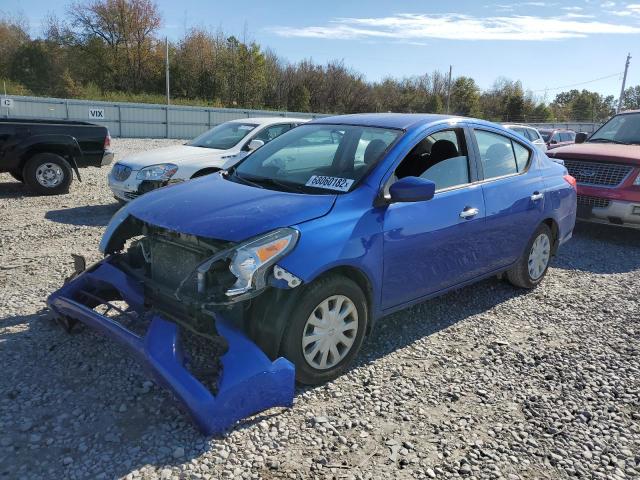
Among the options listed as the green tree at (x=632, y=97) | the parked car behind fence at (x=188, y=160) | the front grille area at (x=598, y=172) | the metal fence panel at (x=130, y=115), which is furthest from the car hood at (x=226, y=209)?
the green tree at (x=632, y=97)

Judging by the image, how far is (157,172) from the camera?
7984 mm

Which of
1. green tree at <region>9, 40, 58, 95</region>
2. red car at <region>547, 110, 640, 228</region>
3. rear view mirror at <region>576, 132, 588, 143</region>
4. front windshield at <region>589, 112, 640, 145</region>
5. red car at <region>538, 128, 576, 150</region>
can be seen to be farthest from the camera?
green tree at <region>9, 40, 58, 95</region>

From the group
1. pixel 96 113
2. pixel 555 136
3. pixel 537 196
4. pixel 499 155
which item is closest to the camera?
pixel 499 155

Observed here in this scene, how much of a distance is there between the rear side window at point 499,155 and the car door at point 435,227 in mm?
221

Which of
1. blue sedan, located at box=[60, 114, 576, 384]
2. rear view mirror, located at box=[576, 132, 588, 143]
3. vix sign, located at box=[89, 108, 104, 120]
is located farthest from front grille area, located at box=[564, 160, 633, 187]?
vix sign, located at box=[89, 108, 104, 120]

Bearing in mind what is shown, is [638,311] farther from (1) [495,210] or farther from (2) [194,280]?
(2) [194,280]

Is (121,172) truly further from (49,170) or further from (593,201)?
(593,201)

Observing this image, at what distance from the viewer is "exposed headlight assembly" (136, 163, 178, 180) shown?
796 centimetres

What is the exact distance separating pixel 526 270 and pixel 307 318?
3.07m

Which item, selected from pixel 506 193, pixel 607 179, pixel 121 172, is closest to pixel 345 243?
pixel 506 193

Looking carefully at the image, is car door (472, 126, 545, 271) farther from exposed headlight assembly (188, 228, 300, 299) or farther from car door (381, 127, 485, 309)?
exposed headlight assembly (188, 228, 300, 299)

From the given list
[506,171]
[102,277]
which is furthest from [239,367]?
[506,171]

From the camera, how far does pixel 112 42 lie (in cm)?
4775

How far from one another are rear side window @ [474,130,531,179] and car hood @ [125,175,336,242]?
1.83m
